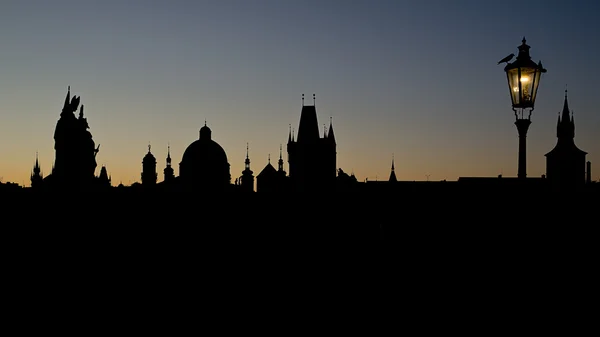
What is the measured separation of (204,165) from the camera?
84500 millimetres

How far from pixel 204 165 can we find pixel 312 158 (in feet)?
45.4

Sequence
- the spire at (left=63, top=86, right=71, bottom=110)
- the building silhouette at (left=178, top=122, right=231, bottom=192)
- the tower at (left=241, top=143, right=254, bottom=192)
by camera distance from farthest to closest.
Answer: the tower at (left=241, top=143, right=254, bottom=192), the building silhouette at (left=178, top=122, right=231, bottom=192), the spire at (left=63, top=86, right=71, bottom=110)

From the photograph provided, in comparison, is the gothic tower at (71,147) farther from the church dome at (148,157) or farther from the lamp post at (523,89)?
the church dome at (148,157)

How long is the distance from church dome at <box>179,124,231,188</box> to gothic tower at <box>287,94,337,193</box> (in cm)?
966

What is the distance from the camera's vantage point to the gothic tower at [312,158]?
8594 cm

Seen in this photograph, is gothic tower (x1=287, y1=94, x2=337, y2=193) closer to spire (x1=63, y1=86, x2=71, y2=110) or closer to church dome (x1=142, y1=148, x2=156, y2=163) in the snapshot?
church dome (x1=142, y1=148, x2=156, y2=163)

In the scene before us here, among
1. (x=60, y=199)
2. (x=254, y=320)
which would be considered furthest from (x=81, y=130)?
(x=254, y=320)

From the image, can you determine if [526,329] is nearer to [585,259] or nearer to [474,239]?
[585,259]

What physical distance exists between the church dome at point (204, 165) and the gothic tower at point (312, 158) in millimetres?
9663

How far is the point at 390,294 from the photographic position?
14094 mm

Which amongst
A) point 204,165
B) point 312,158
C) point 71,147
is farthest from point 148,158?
point 71,147

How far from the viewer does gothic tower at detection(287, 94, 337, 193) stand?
85938mm

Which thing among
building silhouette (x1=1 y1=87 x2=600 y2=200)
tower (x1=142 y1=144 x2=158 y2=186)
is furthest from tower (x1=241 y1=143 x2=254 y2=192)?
tower (x1=142 y1=144 x2=158 y2=186)

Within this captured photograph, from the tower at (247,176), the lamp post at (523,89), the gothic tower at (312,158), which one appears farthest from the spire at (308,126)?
the lamp post at (523,89)
